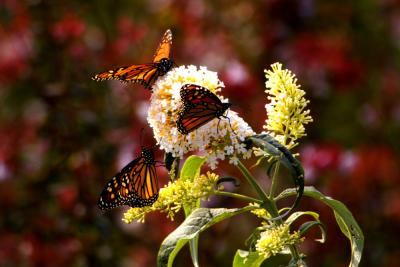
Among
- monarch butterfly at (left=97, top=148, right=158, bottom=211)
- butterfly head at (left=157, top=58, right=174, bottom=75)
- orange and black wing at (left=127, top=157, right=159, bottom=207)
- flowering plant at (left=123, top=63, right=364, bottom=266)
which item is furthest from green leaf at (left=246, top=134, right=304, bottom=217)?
monarch butterfly at (left=97, top=148, right=158, bottom=211)

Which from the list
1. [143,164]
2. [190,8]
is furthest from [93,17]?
[143,164]

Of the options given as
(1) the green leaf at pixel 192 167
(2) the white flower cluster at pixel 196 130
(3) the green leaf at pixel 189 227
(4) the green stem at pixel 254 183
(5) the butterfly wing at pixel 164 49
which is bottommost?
(3) the green leaf at pixel 189 227

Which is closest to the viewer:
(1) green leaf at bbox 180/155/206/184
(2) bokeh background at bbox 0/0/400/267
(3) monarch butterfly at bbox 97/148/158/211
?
(1) green leaf at bbox 180/155/206/184

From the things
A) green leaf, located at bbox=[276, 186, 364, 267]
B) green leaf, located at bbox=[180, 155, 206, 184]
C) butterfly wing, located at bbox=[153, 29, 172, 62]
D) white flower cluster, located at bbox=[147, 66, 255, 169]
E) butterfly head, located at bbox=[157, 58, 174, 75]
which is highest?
butterfly wing, located at bbox=[153, 29, 172, 62]

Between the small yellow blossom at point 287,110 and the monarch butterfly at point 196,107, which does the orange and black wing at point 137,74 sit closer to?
the monarch butterfly at point 196,107

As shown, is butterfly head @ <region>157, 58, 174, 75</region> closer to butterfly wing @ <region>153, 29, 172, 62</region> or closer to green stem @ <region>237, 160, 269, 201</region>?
butterfly wing @ <region>153, 29, 172, 62</region>

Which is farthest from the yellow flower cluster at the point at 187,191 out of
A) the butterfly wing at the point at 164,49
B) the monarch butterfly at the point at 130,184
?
the butterfly wing at the point at 164,49
